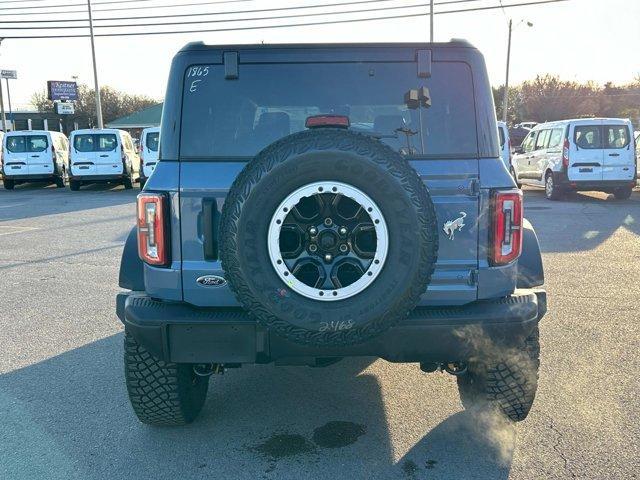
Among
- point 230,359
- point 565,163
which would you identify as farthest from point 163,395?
point 565,163

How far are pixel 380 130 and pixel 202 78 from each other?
0.94 m

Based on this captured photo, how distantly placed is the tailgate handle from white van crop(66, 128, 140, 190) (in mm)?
18039

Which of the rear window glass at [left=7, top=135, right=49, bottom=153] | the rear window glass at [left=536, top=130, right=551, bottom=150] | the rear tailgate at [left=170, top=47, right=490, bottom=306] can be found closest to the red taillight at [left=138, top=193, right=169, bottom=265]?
the rear tailgate at [left=170, top=47, right=490, bottom=306]

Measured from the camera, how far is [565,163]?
14.7m

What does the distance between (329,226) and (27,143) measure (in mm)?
20966

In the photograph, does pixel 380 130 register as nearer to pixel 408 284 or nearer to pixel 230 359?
pixel 408 284

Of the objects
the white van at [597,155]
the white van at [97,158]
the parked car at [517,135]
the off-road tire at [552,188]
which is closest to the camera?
the white van at [597,155]

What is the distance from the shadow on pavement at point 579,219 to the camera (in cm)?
955

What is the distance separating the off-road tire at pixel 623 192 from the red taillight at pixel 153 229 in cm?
1439

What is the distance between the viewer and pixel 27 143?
20844 millimetres

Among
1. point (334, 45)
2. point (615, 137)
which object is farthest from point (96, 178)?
point (334, 45)

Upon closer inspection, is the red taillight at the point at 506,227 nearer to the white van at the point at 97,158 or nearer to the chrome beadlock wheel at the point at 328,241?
the chrome beadlock wheel at the point at 328,241

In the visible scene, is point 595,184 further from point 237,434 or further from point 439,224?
point 237,434

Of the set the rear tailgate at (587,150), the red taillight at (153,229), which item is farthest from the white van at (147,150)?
the red taillight at (153,229)
